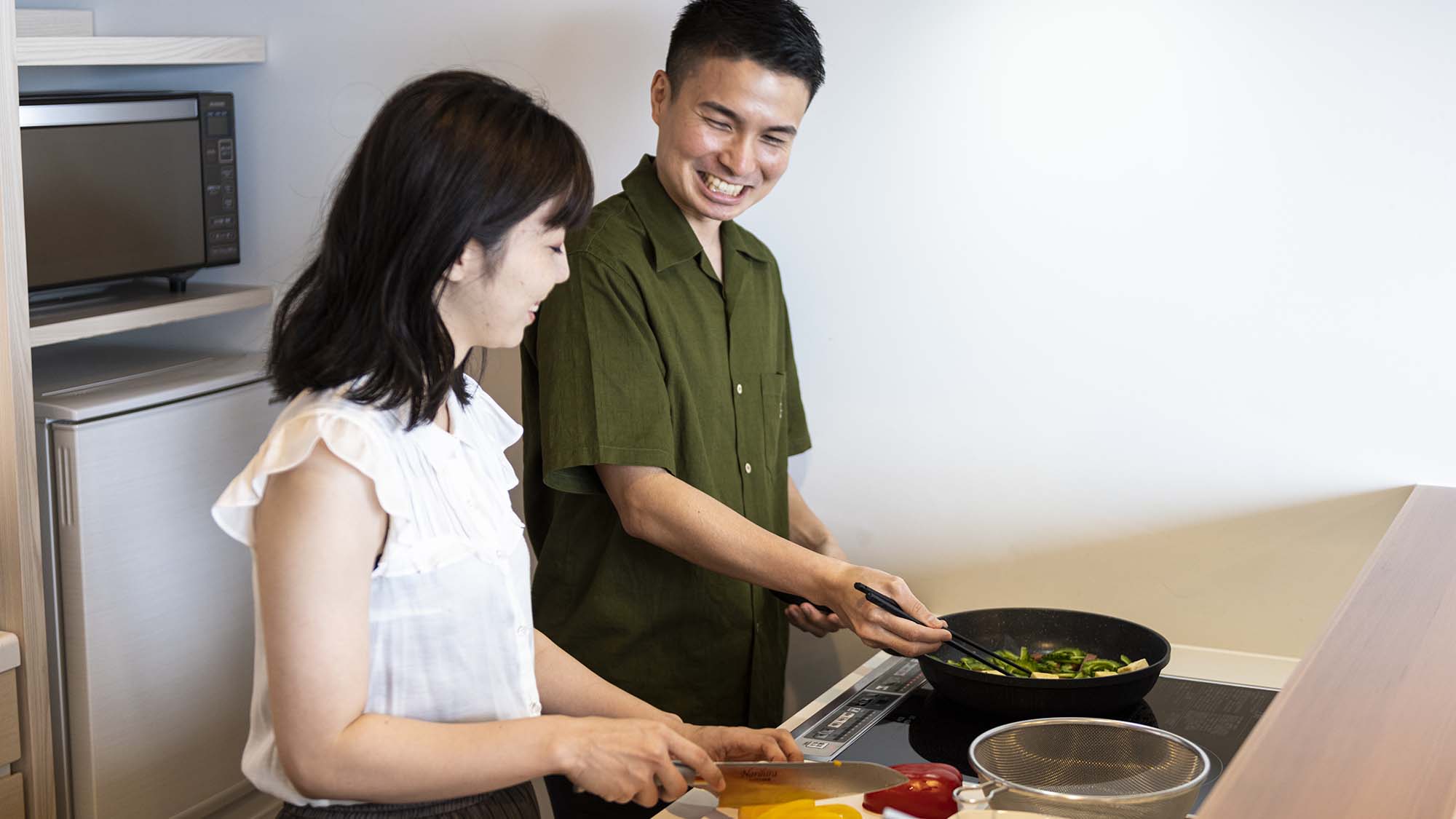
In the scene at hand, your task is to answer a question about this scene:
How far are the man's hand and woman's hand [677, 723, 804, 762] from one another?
0.17 metres

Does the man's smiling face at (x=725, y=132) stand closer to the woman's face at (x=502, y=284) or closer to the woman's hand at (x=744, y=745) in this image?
the woman's face at (x=502, y=284)

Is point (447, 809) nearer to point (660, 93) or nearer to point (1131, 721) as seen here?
point (1131, 721)

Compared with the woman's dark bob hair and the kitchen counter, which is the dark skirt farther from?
the woman's dark bob hair

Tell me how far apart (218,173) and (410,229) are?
4.74 feet

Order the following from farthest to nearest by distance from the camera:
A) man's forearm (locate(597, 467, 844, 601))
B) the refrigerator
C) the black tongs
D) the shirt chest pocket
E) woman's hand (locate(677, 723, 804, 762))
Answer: the refrigerator < the shirt chest pocket < man's forearm (locate(597, 467, 844, 601)) < the black tongs < woman's hand (locate(677, 723, 804, 762))

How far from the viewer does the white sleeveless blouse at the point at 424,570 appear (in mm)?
1061

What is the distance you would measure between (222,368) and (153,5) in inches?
27.0

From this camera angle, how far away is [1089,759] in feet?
4.23

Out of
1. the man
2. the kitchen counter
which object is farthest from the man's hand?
the kitchen counter

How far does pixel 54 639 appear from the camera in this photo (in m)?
2.03

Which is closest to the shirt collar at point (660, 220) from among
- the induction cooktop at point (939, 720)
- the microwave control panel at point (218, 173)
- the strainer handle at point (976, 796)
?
the induction cooktop at point (939, 720)

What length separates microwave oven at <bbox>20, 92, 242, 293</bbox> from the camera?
204 centimetres

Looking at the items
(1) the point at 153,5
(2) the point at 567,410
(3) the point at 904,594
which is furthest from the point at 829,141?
(1) the point at 153,5

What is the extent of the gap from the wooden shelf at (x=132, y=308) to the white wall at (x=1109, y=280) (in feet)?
2.10
